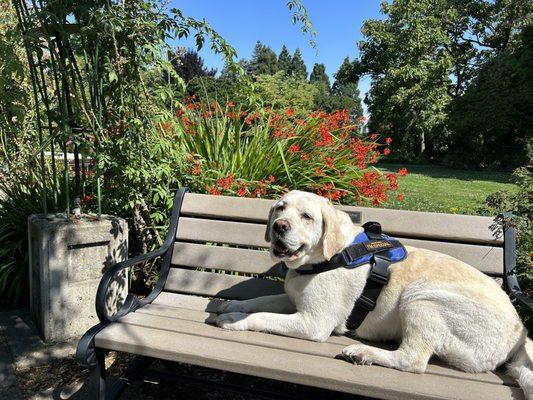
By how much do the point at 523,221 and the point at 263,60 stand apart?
3061 inches

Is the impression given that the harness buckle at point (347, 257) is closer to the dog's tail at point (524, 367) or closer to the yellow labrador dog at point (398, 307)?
the yellow labrador dog at point (398, 307)

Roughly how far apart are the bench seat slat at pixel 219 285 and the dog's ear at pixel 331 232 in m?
0.72

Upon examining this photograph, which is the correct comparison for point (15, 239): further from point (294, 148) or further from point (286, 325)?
point (286, 325)

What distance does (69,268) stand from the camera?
3361 mm

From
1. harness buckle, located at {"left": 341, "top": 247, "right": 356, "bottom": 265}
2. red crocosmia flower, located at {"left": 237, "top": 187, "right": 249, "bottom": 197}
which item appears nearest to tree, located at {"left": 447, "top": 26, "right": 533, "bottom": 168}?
red crocosmia flower, located at {"left": 237, "top": 187, "right": 249, "bottom": 197}

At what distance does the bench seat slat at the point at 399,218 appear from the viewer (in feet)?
9.00

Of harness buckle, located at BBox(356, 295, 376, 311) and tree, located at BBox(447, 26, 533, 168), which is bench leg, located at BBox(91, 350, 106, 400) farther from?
tree, located at BBox(447, 26, 533, 168)

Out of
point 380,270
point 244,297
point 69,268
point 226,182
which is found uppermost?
point 226,182

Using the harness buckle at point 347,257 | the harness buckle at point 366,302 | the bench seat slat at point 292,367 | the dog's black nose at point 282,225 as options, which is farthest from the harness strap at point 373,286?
the dog's black nose at point 282,225

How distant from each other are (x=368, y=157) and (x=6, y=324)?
3.94m

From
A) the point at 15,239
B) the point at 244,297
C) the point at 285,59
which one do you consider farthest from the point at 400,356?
the point at 285,59

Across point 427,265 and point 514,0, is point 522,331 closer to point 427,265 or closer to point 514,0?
point 427,265

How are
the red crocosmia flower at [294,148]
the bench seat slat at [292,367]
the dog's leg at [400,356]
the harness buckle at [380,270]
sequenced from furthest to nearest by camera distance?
the red crocosmia flower at [294,148], the harness buckle at [380,270], the dog's leg at [400,356], the bench seat slat at [292,367]

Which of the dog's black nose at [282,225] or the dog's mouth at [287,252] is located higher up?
the dog's black nose at [282,225]
